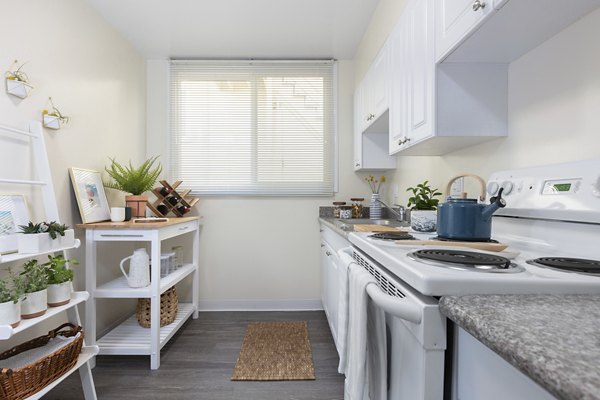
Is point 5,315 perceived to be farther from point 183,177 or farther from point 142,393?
point 183,177

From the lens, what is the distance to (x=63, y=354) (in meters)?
1.37

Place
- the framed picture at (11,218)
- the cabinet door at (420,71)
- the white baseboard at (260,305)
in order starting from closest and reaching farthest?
1. the cabinet door at (420,71)
2. the framed picture at (11,218)
3. the white baseboard at (260,305)

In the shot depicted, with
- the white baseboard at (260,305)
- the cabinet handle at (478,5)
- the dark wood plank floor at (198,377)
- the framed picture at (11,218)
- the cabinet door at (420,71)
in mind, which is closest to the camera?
the cabinet handle at (478,5)

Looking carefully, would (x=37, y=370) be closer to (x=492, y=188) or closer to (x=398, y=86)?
(x=492, y=188)

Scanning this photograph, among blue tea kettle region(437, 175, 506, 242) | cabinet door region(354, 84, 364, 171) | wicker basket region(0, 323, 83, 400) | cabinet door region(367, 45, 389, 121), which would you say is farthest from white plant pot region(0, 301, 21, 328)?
cabinet door region(354, 84, 364, 171)

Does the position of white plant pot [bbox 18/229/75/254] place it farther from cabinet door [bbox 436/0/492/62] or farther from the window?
cabinet door [bbox 436/0/492/62]

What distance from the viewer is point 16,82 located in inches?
60.9

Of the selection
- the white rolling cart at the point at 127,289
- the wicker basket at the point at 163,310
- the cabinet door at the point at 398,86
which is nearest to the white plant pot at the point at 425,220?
the cabinet door at the point at 398,86

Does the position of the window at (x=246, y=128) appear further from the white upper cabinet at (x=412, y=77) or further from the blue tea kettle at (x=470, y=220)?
the blue tea kettle at (x=470, y=220)

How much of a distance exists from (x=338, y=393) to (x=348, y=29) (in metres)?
2.62

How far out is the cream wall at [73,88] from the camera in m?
1.59

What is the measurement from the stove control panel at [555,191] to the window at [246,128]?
77.6 inches

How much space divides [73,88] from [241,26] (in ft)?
4.28

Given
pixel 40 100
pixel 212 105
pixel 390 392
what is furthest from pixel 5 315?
pixel 212 105
